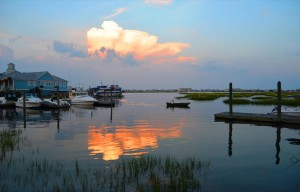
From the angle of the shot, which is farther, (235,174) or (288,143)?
(288,143)

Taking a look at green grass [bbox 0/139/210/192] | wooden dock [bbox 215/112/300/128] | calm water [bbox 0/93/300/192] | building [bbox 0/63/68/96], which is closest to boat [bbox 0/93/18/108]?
building [bbox 0/63/68/96]

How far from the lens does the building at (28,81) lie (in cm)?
8194

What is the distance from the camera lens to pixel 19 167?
14016 mm

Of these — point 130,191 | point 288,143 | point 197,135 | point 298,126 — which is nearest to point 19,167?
point 130,191

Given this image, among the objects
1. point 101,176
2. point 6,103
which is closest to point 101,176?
point 101,176

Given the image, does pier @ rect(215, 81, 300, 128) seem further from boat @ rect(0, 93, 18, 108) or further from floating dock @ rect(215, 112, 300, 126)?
boat @ rect(0, 93, 18, 108)

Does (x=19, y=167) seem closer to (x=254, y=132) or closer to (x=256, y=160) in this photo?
(x=256, y=160)

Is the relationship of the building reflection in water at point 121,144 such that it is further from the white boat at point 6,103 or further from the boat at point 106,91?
the boat at point 106,91

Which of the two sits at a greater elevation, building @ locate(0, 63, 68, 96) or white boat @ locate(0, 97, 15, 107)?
building @ locate(0, 63, 68, 96)

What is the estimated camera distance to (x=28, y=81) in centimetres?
8462

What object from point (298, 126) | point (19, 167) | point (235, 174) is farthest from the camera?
point (298, 126)

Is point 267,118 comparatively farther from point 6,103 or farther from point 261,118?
point 6,103

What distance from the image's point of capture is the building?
269 ft

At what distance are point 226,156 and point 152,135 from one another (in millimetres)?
8869
